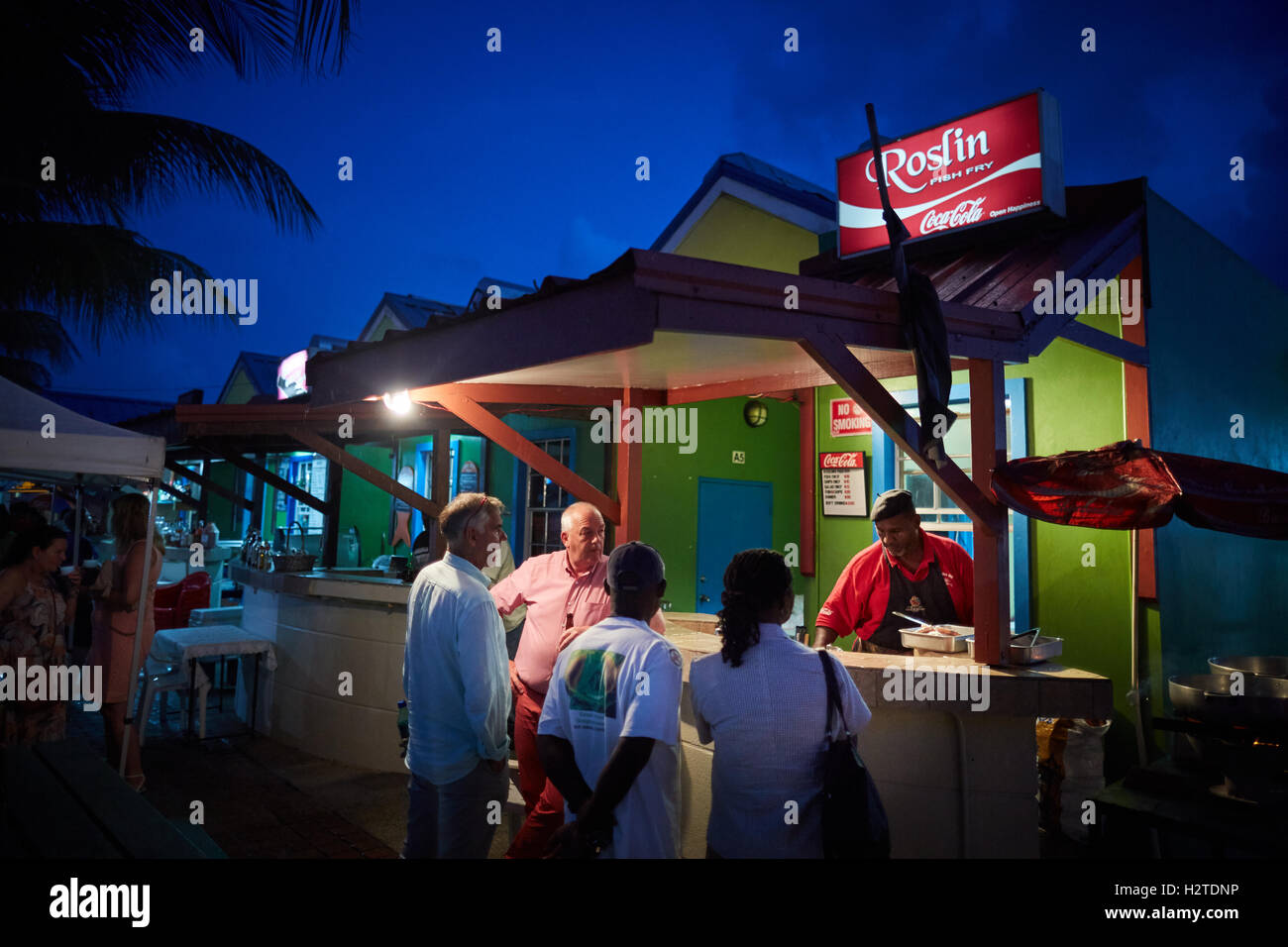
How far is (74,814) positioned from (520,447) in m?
3.31

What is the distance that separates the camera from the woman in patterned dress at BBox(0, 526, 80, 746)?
498 cm

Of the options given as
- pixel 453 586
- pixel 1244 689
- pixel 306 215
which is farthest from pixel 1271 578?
pixel 306 215

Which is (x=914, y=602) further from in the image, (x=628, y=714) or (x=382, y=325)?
(x=382, y=325)

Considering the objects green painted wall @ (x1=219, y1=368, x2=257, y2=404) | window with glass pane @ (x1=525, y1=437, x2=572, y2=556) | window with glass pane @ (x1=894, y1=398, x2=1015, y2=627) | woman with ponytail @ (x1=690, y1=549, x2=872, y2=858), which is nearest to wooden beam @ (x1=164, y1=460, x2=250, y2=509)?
window with glass pane @ (x1=525, y1=437, x2=572, y2=556)

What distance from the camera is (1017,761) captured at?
3.55m

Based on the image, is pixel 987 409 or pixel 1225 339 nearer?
pixel 987 409

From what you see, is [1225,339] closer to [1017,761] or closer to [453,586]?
[1017,761]

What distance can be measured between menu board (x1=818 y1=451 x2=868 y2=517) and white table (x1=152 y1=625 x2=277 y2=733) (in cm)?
599

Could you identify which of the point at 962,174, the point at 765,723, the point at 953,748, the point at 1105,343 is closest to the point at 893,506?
the point at 953,748

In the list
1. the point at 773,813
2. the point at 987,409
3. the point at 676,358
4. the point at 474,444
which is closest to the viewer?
the point at 773,813

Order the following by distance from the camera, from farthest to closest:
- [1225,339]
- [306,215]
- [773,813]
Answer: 1. [306,215]
2. [1225,339]
3. [773,813]
